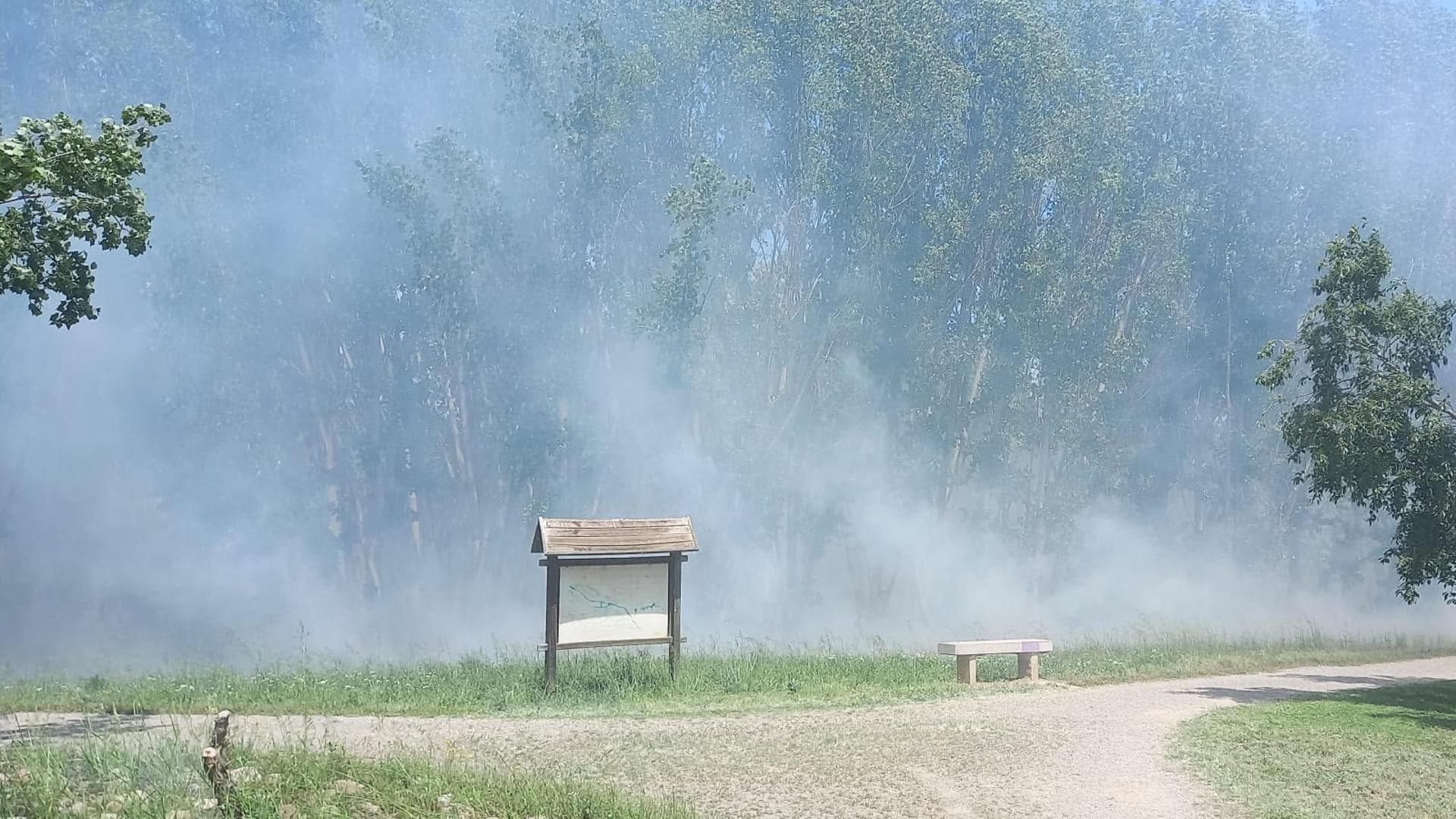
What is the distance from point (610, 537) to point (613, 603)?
2.51 ft

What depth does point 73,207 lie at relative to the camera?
10.6 metres

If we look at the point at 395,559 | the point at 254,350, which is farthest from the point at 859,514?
the point at 254,350

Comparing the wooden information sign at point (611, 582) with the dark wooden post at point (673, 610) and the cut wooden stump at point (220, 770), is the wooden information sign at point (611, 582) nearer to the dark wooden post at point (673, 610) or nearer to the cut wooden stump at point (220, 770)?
the dark wooden post at point (673, 610)

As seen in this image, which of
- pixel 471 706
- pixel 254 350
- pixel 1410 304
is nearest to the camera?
pixel 471 706

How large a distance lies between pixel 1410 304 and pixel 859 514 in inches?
935

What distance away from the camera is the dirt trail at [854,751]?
840 centimetres

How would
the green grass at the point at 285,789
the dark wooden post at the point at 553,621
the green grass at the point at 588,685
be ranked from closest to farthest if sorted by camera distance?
the green grass at the point at 285,789, the green grass at the point at 588,685, the dark wooden post at the point at 553,621

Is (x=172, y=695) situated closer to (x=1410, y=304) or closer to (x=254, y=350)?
(x=1410, y=304)

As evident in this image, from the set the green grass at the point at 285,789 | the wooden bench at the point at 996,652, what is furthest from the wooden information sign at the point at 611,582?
the green grass at the point at 285,789

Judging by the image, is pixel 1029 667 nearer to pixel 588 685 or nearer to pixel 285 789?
pixel 588 685

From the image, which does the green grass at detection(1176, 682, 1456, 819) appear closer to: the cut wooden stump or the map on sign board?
the map on sign board

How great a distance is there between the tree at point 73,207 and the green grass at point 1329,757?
32.0ft

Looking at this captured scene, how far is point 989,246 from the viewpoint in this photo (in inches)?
1501

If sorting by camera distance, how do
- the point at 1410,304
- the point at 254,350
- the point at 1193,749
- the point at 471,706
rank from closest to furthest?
the point at 1193,749 < the point at 471,706 < the point at 1410,304 < the point at 254,350
